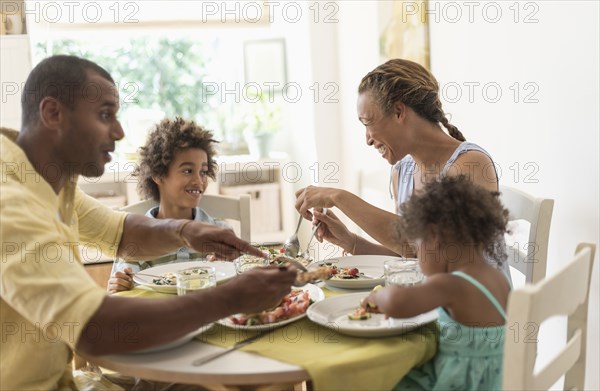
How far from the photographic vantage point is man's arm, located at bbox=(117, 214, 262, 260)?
1.69 meters

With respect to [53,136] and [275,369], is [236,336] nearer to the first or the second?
[275,369]

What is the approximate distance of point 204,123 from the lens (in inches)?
178

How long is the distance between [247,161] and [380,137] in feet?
7.27

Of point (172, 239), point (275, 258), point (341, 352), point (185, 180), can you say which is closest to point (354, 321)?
point (341, 352)

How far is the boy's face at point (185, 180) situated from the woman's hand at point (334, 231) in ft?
1.82

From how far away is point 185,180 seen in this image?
239cm

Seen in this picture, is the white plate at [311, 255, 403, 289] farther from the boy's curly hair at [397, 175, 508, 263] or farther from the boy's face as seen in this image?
the boy's face

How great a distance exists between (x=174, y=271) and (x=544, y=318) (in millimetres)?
1017

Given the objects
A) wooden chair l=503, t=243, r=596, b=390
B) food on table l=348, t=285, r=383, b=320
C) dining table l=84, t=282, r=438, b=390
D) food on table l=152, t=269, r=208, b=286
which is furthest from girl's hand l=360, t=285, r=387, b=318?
food on table l=152, t=269, r=208, b=286

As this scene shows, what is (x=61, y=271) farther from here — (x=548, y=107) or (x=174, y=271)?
(x=548, y=107)

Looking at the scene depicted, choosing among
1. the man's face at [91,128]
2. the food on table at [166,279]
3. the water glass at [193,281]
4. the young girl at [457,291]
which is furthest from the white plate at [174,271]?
the young girl at [457,291]

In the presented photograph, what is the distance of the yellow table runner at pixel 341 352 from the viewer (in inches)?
46.1

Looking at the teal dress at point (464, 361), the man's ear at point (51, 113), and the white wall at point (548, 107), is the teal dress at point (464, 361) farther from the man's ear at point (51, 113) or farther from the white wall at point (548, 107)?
the man's ear at point (51, 113)

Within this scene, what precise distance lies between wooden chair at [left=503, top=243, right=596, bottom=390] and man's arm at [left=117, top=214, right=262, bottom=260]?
0.73 m
